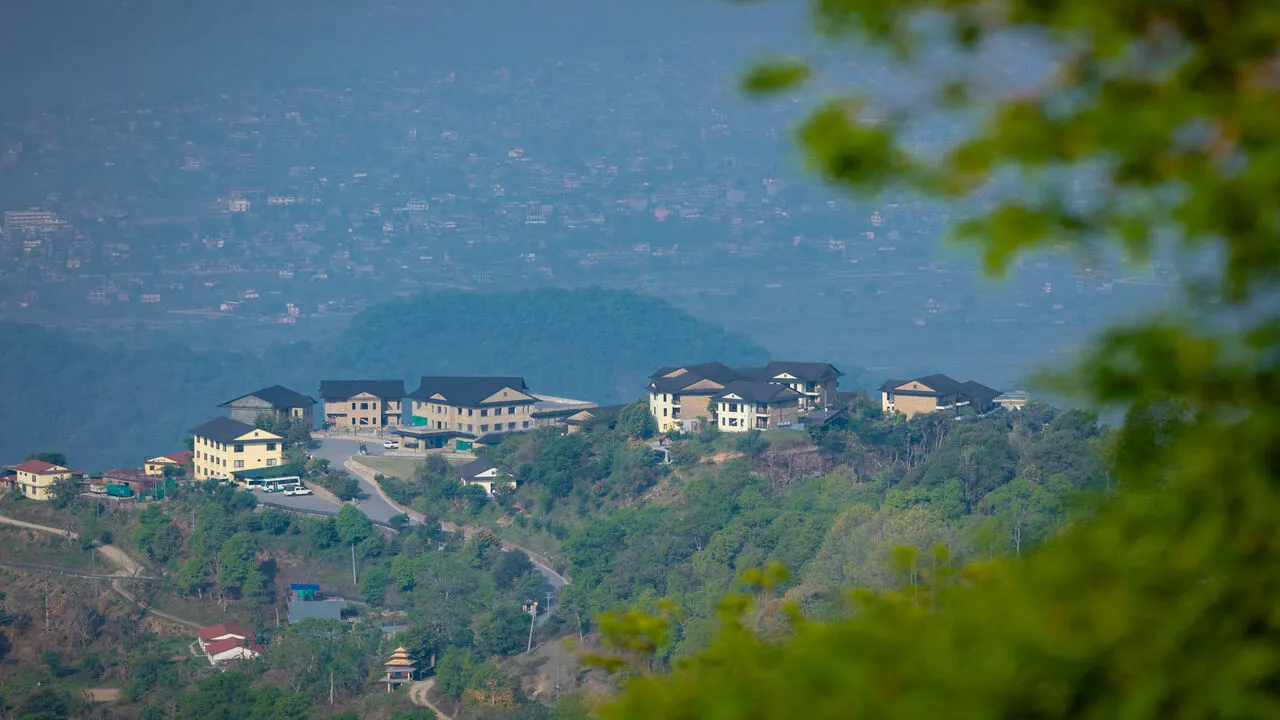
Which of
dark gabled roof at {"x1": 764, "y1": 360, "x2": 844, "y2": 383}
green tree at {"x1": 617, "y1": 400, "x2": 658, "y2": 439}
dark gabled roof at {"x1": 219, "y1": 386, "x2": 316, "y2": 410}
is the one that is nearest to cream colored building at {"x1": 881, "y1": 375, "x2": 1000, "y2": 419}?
dark gabled roof at {"x1": 764, "y1": 360, "x2": 844, "y2": 383}

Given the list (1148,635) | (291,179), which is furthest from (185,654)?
(291,179)

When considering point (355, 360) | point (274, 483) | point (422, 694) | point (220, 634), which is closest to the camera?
point (422, 694)

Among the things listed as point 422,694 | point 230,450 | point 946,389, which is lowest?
point 422,694

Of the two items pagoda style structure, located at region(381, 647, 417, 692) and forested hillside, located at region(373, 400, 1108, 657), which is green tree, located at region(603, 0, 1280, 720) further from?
A: pagoda style structure, located at region(381, 647, 417, 692)

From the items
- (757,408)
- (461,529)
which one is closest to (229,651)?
(461,529)

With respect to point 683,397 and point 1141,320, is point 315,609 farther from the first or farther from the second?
point 1141,320

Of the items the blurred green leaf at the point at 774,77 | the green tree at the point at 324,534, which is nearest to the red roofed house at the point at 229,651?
the green tree at the point at 324,534

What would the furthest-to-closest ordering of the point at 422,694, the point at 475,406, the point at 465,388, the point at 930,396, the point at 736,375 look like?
the point at 465,388 → the point at 475,406 → the point at 736,375 → the point at 930,396 → the point at 422,694
